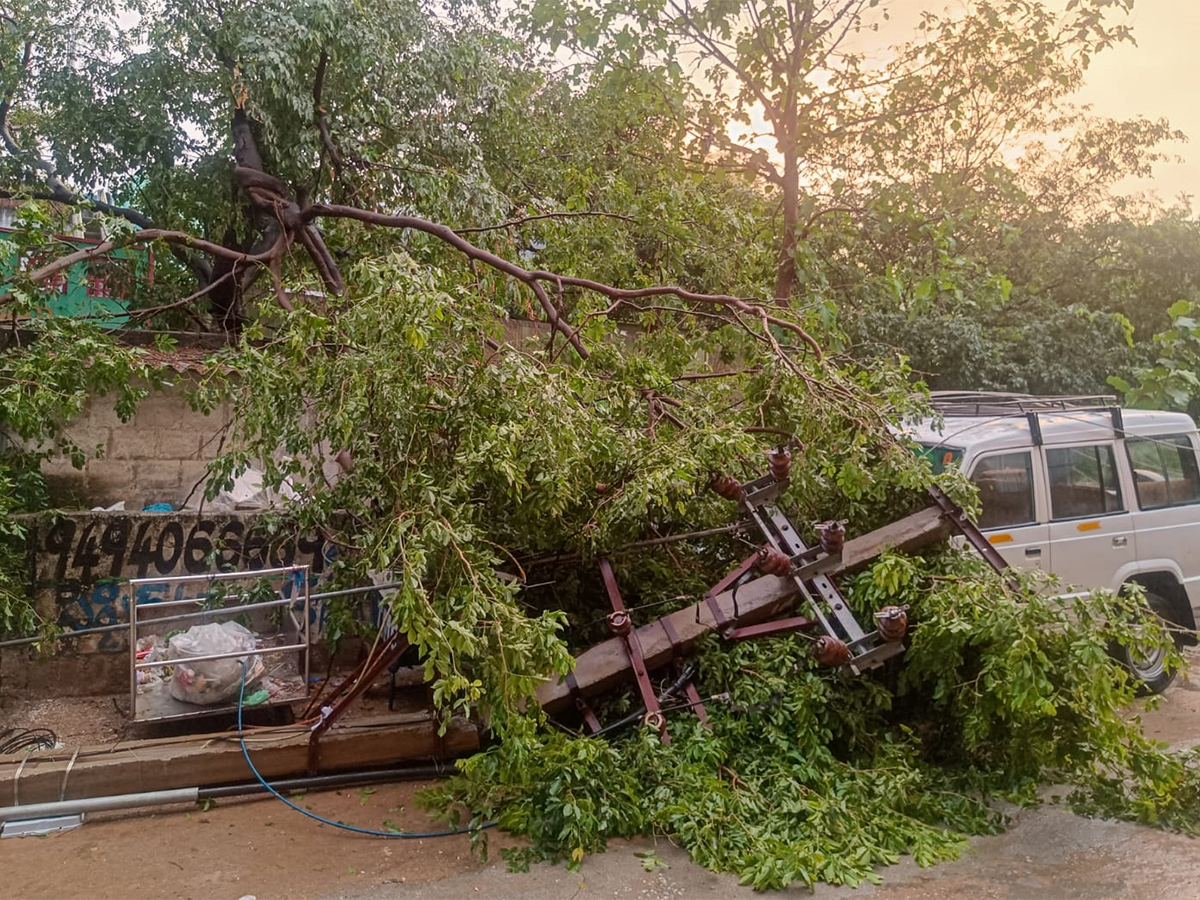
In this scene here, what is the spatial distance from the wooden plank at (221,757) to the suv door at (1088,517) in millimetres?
4566

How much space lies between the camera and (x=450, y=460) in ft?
16.3

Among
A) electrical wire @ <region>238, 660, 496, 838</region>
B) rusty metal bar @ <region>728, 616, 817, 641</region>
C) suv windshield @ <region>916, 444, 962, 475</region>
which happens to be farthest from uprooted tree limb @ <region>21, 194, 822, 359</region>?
electrical wire @ <region>238, 660, 496, 838</region>

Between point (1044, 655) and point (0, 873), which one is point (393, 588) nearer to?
point (0, 873)

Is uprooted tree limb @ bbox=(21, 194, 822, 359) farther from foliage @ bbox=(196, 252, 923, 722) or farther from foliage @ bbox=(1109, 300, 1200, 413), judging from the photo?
foliage @ bbox=(1109, 300, 1200, 413)

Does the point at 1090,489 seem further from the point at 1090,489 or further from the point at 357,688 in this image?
the point at 357,688

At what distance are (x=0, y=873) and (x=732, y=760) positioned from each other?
11.9ft

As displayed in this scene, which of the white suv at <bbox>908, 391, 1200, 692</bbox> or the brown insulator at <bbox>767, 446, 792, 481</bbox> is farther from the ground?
the brown insulator at <bbox>767, 446, 792, 481</bbox>

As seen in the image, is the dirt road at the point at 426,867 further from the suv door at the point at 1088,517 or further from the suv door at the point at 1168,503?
the suv door at the point at 1168,503

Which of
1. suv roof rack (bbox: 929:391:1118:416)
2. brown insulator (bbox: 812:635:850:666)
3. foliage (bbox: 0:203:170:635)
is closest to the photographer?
brown insulator (bbox: 812:635:850:666)

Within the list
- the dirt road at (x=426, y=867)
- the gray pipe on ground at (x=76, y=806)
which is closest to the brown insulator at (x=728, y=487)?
the dirt road at (x=426, y=867)

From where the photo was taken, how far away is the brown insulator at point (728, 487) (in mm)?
5262

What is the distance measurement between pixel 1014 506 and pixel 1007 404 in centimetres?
124

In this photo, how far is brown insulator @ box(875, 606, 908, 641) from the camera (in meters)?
4.63

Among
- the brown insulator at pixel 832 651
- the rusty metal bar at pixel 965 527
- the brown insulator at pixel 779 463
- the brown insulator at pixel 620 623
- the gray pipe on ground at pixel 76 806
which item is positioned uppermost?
the brown insulator at pixel 779 463
